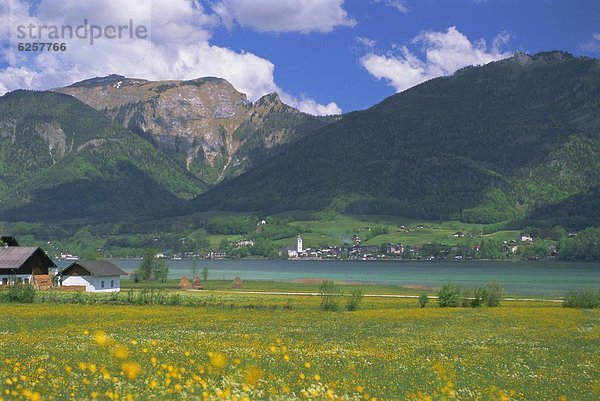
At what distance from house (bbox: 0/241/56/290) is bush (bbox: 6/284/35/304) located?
1838 centimetres

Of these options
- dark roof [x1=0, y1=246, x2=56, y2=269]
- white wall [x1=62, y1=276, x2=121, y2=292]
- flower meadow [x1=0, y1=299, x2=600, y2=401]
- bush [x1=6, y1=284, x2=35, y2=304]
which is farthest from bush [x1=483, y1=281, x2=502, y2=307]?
dark roof [x1=0, y1=246, x2=56, y2=269]

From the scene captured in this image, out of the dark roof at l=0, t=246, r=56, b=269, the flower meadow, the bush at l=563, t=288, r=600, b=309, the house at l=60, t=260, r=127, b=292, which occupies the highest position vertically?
the dark roof at l=0, t=246, r=56, b=269

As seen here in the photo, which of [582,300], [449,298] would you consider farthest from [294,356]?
[582,300]

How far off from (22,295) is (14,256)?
24.1 meters

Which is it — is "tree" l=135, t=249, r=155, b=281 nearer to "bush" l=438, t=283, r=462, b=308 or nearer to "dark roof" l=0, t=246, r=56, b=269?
"dark roof" l=0, t=246, r=56, b=269

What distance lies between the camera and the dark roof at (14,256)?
8688 centimetres

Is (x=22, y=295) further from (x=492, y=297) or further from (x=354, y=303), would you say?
(x=492, y=297)

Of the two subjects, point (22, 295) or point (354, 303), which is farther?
point (354, 303)

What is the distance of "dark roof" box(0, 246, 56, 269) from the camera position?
8688 centimetres

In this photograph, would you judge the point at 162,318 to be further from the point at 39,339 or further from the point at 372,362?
the point at 372,362

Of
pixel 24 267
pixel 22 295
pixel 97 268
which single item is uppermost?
pixel 24 267

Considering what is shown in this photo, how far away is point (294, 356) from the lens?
26953mm

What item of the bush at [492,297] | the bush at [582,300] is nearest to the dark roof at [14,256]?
the bush at [492,297]

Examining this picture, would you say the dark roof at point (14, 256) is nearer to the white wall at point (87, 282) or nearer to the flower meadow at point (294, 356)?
the white wall at point (87, 282)
